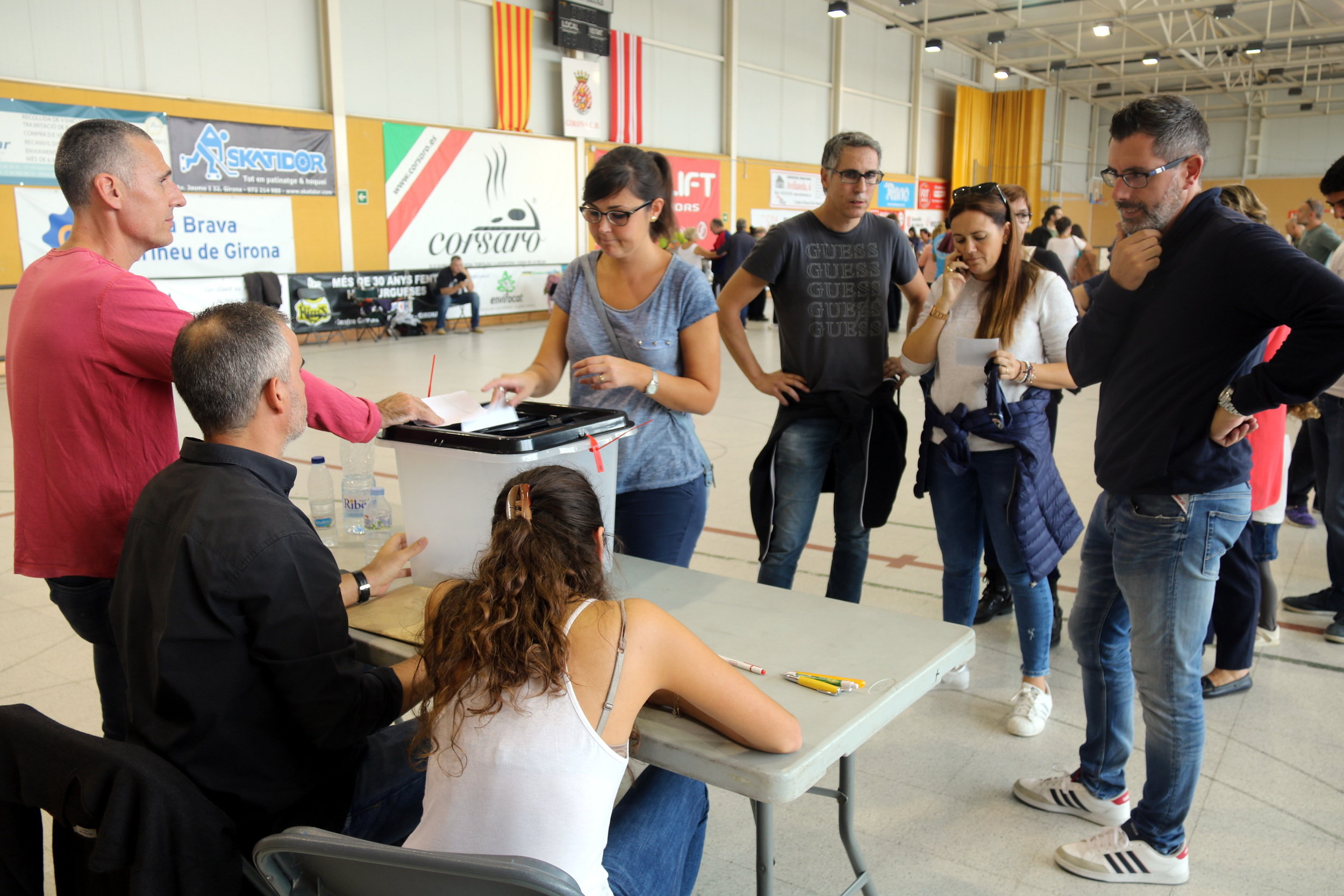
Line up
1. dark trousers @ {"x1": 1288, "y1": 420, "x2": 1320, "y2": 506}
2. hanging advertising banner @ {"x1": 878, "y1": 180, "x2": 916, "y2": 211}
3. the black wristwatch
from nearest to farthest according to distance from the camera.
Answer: the black wristwatch → dark trousers @ {"x1": 1288, "y1": 420, "x2": 1320, "y2": 506} → hanging advertising banner @ {"x1": 878, "y1": 180, "x2": 916, "y2": 211}

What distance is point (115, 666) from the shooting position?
182 cm

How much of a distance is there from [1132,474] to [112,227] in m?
1.92

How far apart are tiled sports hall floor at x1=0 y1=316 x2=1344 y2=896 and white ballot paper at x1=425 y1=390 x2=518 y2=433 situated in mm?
1038

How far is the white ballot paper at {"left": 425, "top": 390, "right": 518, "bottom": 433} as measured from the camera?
176cm

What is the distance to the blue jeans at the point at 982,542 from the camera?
2451 mm

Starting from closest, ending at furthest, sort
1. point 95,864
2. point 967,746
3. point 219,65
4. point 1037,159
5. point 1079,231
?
point 95,864, point 967,746, point 1079,231, point 219,65, point 1037,159

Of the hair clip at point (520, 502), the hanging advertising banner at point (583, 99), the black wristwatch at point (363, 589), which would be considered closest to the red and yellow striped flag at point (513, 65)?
Result: the hanging advertising banner at point (583, 99)

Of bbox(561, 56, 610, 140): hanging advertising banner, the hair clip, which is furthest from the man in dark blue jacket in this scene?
bbox(561, 56, 610, 140): hanging advertising banner

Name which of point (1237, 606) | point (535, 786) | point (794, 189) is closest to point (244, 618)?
point (535, 786)

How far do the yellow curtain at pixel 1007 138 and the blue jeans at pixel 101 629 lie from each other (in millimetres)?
23060

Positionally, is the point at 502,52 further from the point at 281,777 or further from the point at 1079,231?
the point at 281,777

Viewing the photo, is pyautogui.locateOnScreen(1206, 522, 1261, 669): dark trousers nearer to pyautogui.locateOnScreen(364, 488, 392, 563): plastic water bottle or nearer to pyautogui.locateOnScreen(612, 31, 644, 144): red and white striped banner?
pyautogui.locateOnScreen(364, 488, 392, 563): plastic water bottle

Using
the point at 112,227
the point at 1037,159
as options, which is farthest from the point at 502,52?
the point at 1037,159

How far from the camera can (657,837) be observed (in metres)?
1.34
